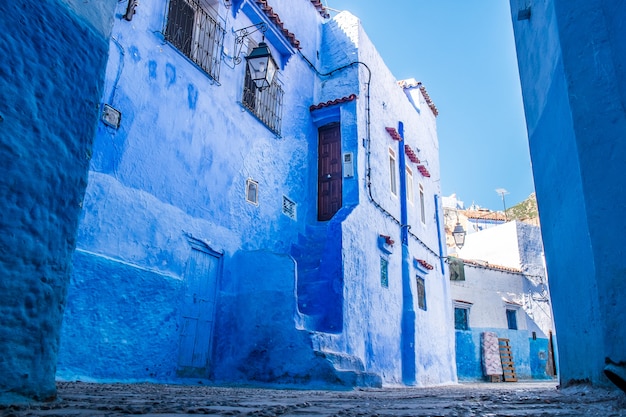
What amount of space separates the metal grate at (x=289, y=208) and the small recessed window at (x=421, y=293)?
A: 522cm

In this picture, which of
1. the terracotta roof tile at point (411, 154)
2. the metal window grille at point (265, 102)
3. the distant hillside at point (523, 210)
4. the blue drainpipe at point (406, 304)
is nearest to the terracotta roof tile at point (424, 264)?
the blue drainpipe at point (406, 304)

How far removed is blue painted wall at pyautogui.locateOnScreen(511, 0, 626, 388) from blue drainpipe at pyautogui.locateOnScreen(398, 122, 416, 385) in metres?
7.37

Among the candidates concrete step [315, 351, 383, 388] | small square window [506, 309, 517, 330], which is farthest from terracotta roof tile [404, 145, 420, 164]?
small square window [506, 309, 517, 330]

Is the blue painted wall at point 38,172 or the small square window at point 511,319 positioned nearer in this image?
the blue painted wall at point 38,172

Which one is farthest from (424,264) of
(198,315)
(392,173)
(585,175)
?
(585,175)

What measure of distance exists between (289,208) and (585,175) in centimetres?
709

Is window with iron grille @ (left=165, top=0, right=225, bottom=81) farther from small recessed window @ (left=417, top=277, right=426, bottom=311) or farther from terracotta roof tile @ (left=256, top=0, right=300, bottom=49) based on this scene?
small recessed window @ (left=417, top=277, right=426, bottom=311)

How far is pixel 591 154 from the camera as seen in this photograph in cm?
370

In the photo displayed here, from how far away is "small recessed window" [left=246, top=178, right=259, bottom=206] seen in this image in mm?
8992

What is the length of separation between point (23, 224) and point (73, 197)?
37cm

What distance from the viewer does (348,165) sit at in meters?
11.2

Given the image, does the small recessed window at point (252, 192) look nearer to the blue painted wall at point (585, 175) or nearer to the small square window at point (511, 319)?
the blue painted wall at point (585, 175)

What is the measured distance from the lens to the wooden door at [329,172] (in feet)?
37.1

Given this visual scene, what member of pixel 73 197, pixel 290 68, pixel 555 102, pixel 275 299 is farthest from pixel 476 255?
pixel 73 197
